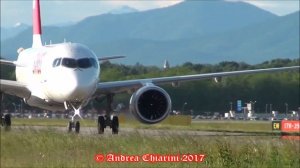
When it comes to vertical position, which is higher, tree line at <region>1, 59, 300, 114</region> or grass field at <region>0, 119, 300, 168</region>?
tree line at <region>1, 59, 300, 114</region>

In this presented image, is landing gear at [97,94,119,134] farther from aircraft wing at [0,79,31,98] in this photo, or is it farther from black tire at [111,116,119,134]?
aircraft wing at [0,79,31,98]

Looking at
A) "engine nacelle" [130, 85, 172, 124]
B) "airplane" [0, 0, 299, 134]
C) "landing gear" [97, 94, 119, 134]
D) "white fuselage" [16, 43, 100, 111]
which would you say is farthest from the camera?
"landing gear" [97, 94, 119, 134]

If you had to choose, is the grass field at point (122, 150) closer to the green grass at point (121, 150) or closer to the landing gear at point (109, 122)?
the green grass at point (121, 150)

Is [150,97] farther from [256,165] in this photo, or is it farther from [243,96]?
[243,96]

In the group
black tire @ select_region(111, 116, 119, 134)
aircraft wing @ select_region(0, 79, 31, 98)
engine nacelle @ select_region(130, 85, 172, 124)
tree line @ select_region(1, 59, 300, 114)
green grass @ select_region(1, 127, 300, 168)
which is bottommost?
green grass @ select_region(1, 127, 300, 168)

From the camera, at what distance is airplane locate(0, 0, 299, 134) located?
31125 mm

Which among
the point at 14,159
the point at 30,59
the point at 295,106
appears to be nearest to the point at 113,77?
the point at 295,106

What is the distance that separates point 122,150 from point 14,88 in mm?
15716

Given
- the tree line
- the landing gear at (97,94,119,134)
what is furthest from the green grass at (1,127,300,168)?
the tree line

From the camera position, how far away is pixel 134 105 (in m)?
32.9

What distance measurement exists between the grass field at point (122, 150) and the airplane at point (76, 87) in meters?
9.10

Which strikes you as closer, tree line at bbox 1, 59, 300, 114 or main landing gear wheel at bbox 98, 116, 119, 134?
main landing gear wheel at bbox 98, 116, 119, 134

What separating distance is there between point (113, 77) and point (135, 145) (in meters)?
53.1

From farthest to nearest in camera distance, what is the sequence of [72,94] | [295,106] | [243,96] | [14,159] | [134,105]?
[295,106] < [243,96] < [134,105] < [72,94] < [14,159]
